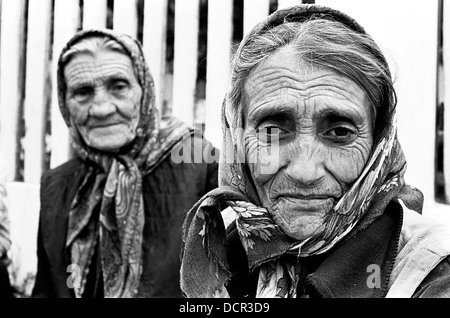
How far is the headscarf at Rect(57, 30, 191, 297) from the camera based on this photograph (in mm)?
3264

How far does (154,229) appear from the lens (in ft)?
10.8

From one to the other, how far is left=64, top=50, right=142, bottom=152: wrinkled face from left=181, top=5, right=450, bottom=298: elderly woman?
1748 mm

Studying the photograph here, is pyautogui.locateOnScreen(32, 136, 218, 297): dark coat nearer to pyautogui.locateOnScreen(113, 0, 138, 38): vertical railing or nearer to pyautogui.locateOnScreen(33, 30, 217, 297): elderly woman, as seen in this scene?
pyautogui.locateOnScreen(33, 30, 217, 297): elderly woman

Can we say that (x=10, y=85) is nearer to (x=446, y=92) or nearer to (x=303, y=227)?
(x=446, y=92)

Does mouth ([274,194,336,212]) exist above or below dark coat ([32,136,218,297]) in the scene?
above

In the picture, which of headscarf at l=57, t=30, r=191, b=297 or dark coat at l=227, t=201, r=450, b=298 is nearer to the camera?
dark coat at l=227, t=201, r=450, b=298

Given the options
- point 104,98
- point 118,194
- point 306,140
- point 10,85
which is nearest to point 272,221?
point 306,140

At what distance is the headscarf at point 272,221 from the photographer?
1.62 m

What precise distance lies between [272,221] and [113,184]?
1.87 m

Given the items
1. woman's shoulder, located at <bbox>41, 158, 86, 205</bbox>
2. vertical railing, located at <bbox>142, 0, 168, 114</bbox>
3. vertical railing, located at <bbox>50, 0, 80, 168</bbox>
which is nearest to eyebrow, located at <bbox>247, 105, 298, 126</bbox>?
woman's shoulder, located at <bbox>41, 158, 86, 205</bbox>

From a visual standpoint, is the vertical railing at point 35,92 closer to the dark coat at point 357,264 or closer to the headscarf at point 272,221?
the headscarf at point 272,221

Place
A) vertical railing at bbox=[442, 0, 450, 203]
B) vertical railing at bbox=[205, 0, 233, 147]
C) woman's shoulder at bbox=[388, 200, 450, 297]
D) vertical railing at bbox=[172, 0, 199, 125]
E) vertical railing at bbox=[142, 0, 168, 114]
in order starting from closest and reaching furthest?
woman's shoulder at bbox=[388, 200, 450, 297] → vertical railing at bbox=[442, 0, 450, 203] → vertical railing at bbox=[205, 0, 233, 147] → vertical railing at bbox=[172, 0, 199, 125] → vertical railing at bbox=[142, 0, 168, 114]

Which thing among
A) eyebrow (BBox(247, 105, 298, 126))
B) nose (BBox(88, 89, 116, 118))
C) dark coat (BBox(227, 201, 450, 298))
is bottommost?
dark coat (BBox(227, 201, 450, 298))
